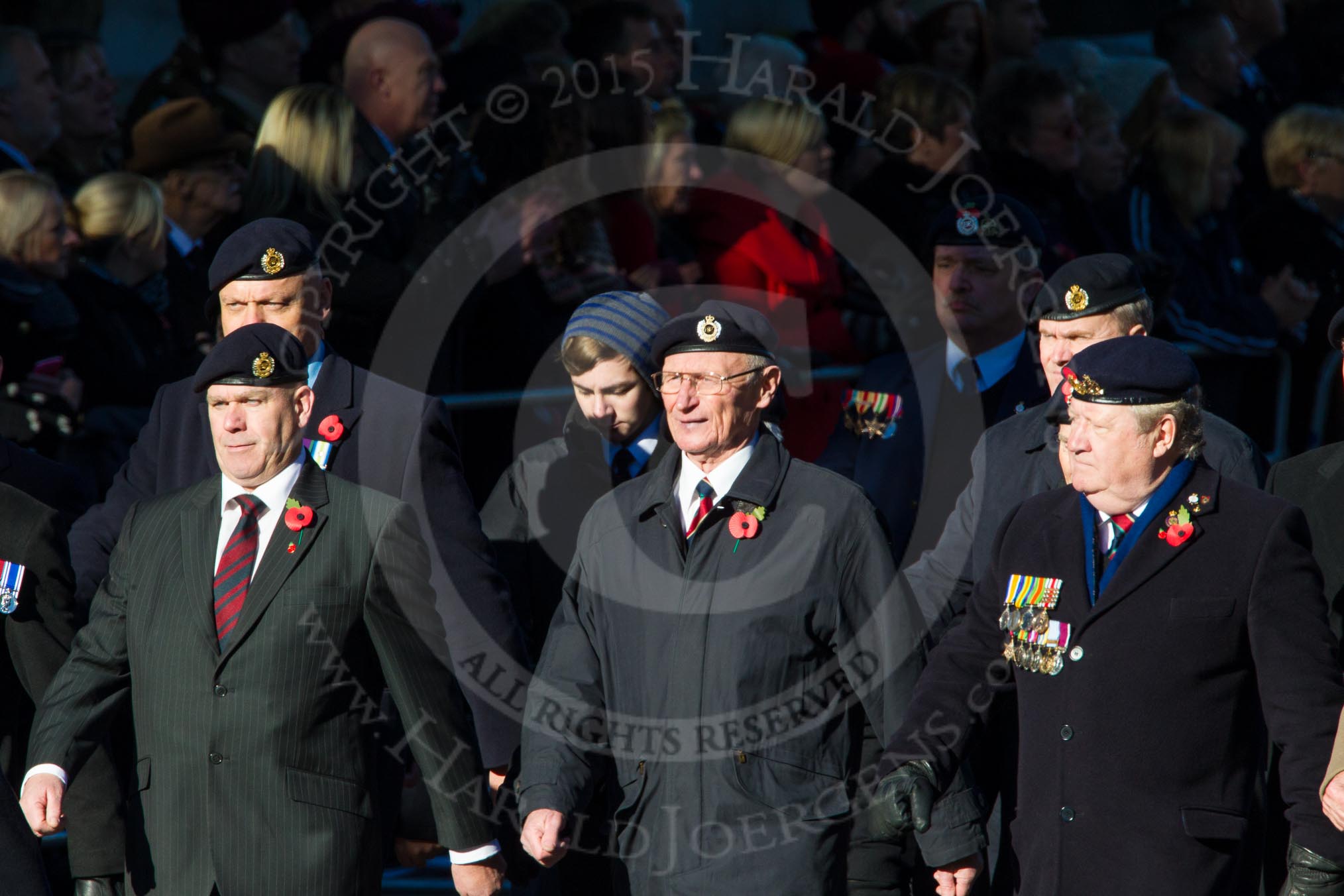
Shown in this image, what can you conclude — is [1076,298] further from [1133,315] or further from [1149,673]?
[1149,673]

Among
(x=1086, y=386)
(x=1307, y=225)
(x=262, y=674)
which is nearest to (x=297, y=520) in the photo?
(x=262, y=674)

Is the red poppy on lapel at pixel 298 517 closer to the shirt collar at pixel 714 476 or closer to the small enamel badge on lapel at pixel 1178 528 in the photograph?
the shirt collar at pixel 714 476

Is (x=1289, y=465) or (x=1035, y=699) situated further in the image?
(x=1289, y=465)

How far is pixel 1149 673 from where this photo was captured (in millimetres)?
4578

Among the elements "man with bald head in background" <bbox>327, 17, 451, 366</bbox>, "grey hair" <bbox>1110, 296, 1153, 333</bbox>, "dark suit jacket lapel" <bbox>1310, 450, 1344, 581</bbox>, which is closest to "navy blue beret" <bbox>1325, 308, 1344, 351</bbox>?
"dark suit jacket lapel" <bbox>1310, 450, 1344, 581</bbox>

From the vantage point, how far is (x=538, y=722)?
506cm

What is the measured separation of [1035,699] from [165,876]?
2.30 m

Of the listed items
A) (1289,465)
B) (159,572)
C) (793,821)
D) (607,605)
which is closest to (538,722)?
(607,605)

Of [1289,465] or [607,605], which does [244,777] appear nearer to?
[607,605]

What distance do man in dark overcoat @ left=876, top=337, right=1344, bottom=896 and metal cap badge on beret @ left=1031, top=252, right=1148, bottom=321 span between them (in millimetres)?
780

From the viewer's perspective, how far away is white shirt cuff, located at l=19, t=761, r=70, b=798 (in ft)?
15.7

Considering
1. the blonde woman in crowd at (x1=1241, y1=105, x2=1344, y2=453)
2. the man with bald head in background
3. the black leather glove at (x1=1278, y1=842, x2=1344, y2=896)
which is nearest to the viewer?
the black leather glove at (x1=1278, y1=842, x2=1344, y2=896)

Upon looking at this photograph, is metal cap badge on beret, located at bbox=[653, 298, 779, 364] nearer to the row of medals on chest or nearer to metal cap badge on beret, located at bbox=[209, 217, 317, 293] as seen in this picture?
the row of medals on chest

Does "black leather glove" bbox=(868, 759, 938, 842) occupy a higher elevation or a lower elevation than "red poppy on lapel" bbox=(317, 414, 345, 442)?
lower
